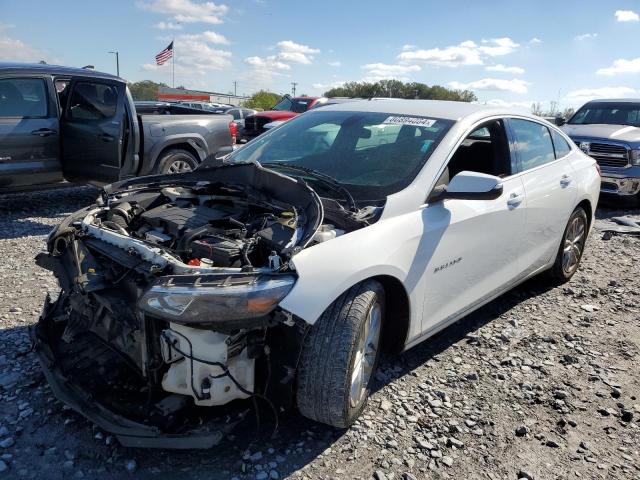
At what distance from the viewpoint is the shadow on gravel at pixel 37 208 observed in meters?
6.35

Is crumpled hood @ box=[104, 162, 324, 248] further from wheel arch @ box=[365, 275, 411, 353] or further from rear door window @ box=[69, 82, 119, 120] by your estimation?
rear door window @ box=[69, 82, 119, 120]

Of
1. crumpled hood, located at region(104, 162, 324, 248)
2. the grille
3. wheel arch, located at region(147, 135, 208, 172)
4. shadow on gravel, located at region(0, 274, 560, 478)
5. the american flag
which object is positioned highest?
the american flag

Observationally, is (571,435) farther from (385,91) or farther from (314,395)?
(385,91)

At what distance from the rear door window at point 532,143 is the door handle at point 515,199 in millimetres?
326

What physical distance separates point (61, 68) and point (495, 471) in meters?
6.95

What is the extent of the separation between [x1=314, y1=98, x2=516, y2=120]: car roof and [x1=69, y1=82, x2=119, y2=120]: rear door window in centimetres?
368

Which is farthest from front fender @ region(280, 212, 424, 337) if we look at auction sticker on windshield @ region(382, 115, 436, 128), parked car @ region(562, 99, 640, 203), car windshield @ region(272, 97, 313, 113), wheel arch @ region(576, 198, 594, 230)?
car windshield @ region(272, 97, 313, 113)

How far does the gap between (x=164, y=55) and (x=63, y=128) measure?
27485mm

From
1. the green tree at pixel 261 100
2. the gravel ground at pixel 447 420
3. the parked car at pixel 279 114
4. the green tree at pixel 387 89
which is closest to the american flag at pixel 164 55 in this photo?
the parked car at pixel 279 114

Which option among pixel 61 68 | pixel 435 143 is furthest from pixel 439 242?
pixel 61 68

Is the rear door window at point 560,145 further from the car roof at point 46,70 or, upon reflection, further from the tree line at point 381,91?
the tree line at point 381,91

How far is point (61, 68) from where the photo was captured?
6.95 m

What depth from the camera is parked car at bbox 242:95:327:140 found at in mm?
16500

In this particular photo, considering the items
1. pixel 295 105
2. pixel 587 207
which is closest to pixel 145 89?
pixel 295 105
